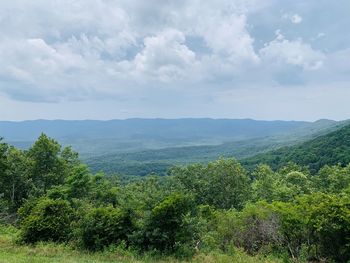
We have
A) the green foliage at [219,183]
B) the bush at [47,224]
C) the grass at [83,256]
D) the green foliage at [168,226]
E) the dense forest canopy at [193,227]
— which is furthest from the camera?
the green foliage at [219,183]

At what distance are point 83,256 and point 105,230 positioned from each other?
1.58 metres

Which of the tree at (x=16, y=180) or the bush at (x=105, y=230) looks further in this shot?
the tree at (x=16, y=180)

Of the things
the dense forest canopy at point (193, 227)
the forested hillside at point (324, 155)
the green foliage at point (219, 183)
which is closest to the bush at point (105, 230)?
the dense forest canopy at point (193, 227)

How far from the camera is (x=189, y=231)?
48.8ft

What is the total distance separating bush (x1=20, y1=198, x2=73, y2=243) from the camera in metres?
16.6

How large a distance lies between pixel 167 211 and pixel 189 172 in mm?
26856

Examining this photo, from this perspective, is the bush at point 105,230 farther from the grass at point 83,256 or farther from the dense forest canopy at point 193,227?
the grass at point 83,256

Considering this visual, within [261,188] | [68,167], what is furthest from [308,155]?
[68,167]

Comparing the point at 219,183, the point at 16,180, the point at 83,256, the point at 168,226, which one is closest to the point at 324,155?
the point at 219,183

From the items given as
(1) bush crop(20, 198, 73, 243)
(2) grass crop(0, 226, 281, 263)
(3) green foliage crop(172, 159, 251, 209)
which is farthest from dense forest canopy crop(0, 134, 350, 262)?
(3) green foliage crop(172, 159, 251, 209)

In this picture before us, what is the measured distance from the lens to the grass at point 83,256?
13.0m

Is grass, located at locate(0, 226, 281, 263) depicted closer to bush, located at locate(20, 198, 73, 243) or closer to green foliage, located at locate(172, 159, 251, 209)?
bush, located at locate(20, 198, 73, 243)

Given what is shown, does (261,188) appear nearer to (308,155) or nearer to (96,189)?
(96,189)

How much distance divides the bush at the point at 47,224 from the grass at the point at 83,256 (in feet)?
3.03
